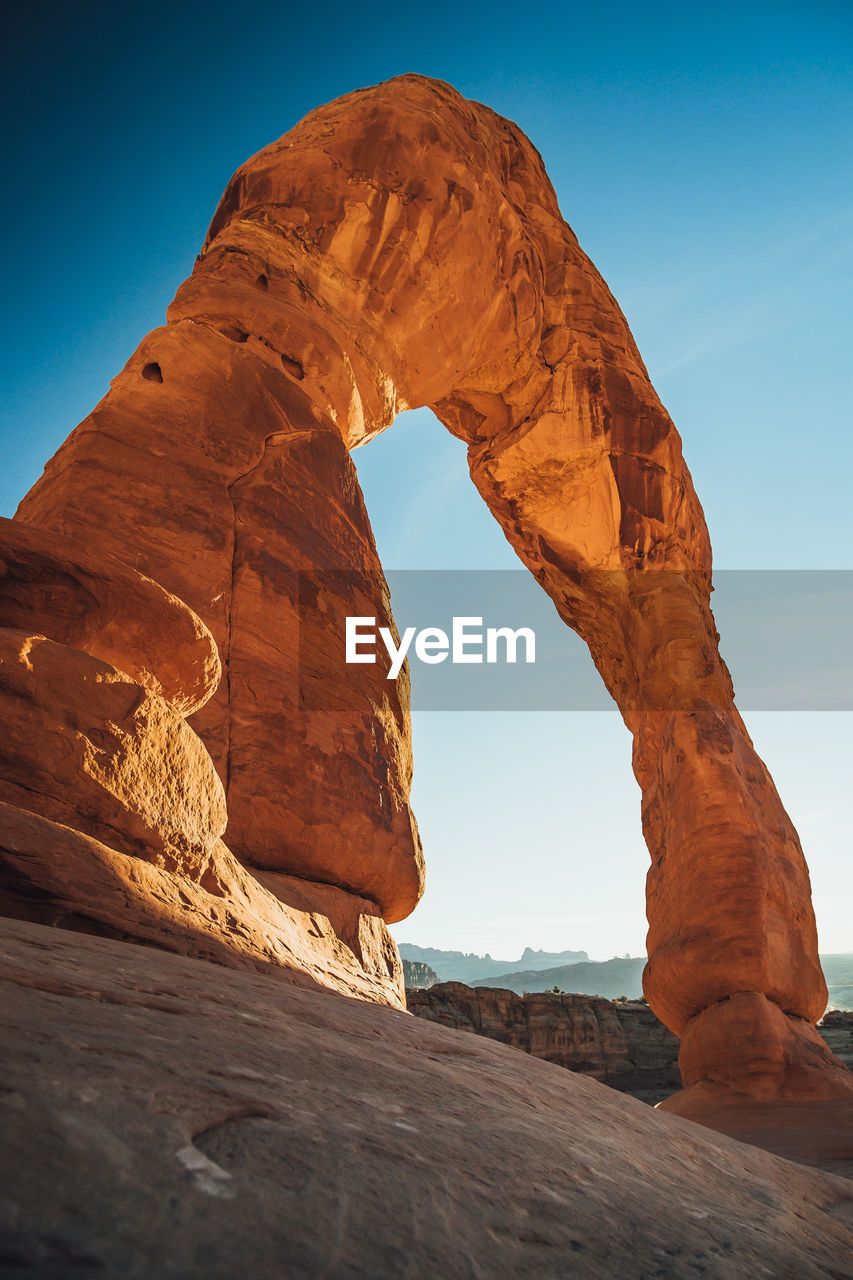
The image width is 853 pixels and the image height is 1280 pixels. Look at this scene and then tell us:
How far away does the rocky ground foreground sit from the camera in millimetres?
→ 905

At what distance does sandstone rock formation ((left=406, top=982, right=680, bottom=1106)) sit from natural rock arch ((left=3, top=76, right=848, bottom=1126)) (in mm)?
16789

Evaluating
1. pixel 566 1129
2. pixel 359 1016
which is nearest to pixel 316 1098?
pixel 566 1129

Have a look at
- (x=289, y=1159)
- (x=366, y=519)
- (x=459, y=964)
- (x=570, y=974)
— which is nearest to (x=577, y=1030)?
(x=366, y=519)

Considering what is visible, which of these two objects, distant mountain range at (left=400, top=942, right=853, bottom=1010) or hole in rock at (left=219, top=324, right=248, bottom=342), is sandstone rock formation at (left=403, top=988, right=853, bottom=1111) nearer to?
distant mountain range at (left=400, top=942, right=853, bottom=1010)

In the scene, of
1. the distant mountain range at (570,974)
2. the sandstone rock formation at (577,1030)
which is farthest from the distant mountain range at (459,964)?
the sandstone rock formation at (577,1030)

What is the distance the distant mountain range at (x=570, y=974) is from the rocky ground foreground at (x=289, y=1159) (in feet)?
114

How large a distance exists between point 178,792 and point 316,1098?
1968 millimetres

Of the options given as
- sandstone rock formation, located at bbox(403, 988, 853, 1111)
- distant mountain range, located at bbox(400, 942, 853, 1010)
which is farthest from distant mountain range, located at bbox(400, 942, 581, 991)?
sandstone rock formation, located at bbox(403, 988, 853, 1111)

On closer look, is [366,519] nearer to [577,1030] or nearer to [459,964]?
[577,1030]

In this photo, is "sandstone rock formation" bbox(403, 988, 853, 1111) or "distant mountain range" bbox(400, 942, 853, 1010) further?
"distant mountain range" bbox(400, 942, 853, 1010)

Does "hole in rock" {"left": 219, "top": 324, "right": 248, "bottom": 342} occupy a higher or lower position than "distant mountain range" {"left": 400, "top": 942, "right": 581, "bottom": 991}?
higher

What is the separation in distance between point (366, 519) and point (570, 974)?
323 ft

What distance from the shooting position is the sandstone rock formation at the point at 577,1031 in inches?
999

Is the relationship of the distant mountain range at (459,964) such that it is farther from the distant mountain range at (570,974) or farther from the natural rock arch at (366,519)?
the natural rock arch at (366,519)
